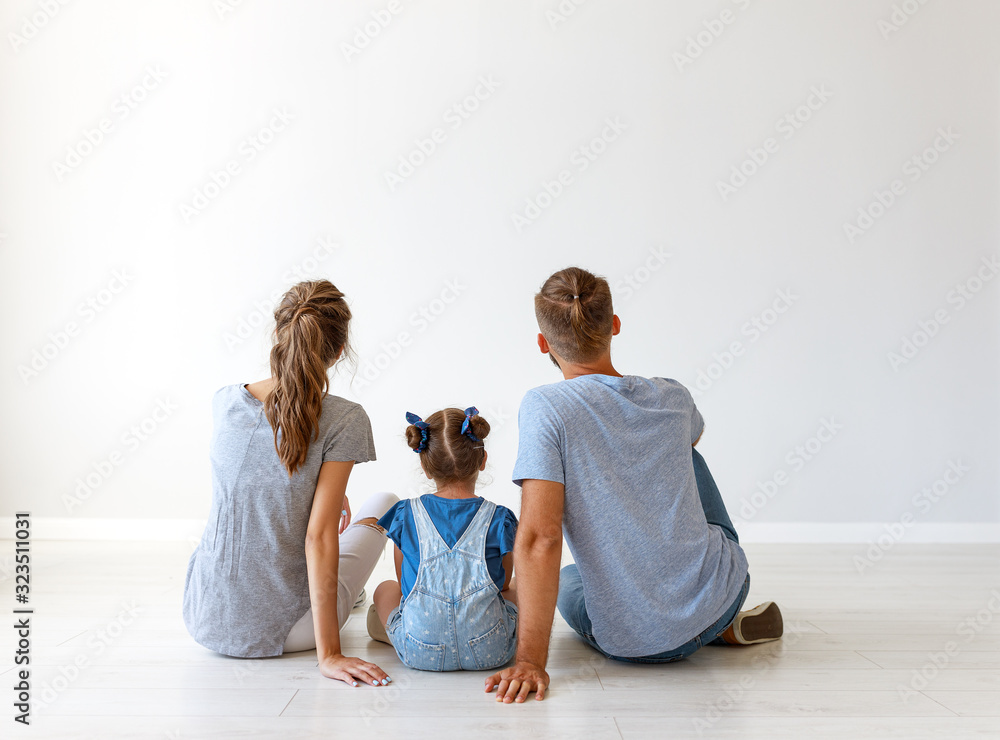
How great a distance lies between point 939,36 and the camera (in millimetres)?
3412

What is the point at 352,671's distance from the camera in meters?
1.47

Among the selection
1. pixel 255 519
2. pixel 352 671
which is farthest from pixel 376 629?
pixel 255 519

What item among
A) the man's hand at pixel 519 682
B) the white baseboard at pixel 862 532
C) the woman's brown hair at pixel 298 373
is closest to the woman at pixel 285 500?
the woman's brown hair at pixel 298 373

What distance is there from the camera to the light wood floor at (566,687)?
125 centimetres

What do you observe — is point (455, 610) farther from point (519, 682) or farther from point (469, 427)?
point (469, 427)

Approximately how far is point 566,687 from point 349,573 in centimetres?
53

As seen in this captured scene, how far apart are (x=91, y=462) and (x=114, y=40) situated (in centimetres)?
183

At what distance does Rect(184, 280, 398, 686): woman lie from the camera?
1.51m

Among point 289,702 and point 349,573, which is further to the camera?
point 349,573

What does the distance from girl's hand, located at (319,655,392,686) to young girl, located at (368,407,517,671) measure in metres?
0.10

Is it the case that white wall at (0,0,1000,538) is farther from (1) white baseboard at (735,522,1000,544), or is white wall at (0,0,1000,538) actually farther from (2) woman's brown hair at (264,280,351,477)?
(2) woman's brown hair at (264,280,351,477)

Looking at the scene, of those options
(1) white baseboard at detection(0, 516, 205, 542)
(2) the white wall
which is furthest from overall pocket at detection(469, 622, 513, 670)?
(1) white baseboard at detection(0, 516, 205, 542)

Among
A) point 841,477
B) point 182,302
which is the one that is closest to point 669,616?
point 841,477

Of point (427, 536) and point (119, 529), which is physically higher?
point (427, 536)
